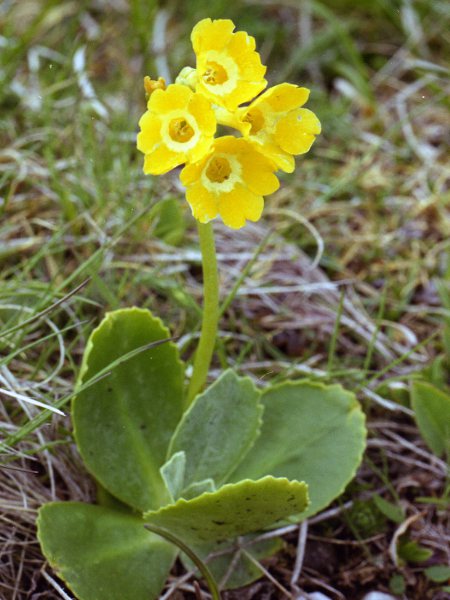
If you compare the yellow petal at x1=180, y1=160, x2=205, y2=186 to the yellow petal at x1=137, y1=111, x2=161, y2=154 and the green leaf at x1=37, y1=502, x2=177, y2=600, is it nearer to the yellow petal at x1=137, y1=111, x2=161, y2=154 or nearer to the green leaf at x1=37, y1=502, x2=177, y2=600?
the yellow petal at x1=137, y1=111, x2=161, y2=154

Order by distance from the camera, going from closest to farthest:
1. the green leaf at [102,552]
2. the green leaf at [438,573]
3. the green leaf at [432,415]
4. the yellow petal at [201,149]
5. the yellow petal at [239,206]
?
the yellow petal at [201,149] → the yellow petal at [239,206] → the green leaf at [102,552] → the green leaf at [438,573] → the green leaf at [432,415]

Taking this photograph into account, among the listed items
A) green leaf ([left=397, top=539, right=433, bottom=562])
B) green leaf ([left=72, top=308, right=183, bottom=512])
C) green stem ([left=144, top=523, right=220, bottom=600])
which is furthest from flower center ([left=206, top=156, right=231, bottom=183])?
green leaf ([left=397, top=539, right=433, bottom=562])

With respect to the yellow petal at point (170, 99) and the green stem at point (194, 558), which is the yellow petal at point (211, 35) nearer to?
the yellow petal at point (170, 99)

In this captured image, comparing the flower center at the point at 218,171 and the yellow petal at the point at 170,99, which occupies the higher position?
the yellow petal at the point at 170,99

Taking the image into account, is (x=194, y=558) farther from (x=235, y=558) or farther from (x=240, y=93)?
(x=240, y=93)

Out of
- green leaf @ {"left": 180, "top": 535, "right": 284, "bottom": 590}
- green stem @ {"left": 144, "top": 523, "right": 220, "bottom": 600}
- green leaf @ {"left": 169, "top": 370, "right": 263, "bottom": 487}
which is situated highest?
Result: green leaf @ {"left": 169, "top": 370, "right": 263, "bottom": 487}

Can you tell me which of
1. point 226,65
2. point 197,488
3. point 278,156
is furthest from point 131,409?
point 226,65

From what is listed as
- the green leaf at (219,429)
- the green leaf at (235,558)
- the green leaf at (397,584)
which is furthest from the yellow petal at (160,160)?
the green leaf at (397,584)
